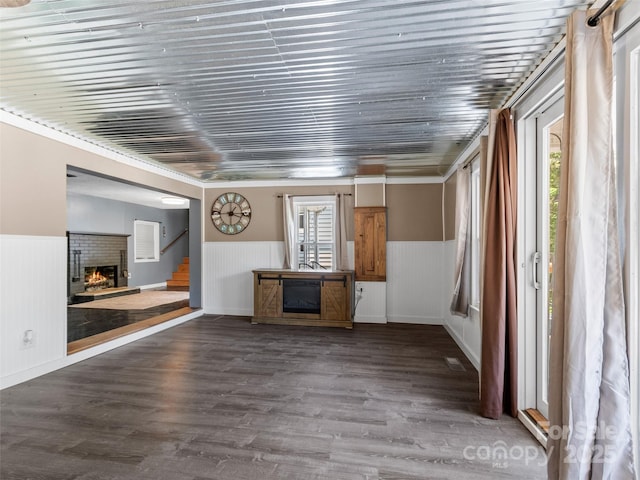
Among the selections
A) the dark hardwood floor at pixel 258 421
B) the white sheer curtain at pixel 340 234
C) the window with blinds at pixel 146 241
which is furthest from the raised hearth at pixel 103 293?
the white sheer curtain at pixel 340 234

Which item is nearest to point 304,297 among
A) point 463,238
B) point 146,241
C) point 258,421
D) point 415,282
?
point 415,282

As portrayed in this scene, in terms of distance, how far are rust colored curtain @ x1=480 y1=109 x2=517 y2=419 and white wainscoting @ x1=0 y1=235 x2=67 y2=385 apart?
3.93 m

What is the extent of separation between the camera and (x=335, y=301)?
16.3ft

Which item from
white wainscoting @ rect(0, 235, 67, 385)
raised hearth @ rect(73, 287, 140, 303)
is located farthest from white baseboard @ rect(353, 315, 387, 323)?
raised hearth @ rect(73, 287, 140, 303)

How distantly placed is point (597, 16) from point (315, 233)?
4595 mm

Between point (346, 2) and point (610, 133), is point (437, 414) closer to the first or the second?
point (610, 133)

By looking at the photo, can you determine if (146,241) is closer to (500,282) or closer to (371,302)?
(371,302)

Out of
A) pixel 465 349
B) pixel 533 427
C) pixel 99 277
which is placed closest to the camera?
pixel 533 427

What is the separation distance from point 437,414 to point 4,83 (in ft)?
13.2

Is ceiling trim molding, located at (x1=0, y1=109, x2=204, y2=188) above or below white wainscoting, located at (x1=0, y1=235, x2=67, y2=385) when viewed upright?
above

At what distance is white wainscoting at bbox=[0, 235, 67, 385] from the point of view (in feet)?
9.27

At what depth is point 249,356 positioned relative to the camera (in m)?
3.62

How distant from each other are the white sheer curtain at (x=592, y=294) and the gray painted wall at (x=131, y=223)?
858 centimetres

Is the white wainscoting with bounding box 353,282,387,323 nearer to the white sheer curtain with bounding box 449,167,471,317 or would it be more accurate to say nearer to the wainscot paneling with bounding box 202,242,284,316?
the wainscot paneling with bounding box 202,242,284,316
